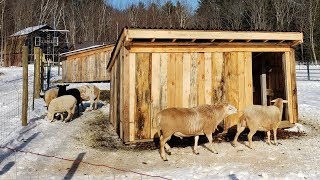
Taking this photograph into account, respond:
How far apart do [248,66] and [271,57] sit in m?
3.13

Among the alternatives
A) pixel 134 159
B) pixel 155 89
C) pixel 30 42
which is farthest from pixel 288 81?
pixel 30 42

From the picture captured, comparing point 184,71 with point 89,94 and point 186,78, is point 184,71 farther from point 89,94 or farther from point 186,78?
point 89,94

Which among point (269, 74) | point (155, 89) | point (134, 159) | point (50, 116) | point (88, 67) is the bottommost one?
point (134, 159)

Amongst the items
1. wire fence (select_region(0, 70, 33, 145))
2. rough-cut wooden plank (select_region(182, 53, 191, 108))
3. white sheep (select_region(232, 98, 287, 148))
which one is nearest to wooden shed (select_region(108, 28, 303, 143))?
rough-cut wooden plank (select_region(182, 53, 191, 108))

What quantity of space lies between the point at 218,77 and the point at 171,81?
1.48 m

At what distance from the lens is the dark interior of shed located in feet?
43.0

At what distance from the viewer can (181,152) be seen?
8.90 meters

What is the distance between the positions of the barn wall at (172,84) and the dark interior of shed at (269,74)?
8.45 ft

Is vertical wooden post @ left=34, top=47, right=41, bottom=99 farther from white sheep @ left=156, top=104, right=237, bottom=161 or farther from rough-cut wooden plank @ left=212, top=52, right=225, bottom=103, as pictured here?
white sheep @ left=156, top=104, right=237, bottom=161

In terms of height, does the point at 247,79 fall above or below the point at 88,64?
below

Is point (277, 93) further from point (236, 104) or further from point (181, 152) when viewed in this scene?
point (181, 152)

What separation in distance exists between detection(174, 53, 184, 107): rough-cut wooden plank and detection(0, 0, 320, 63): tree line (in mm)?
38658

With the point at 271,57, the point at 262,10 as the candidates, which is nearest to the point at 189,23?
the point at 262,10

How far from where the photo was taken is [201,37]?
32.4 ft
